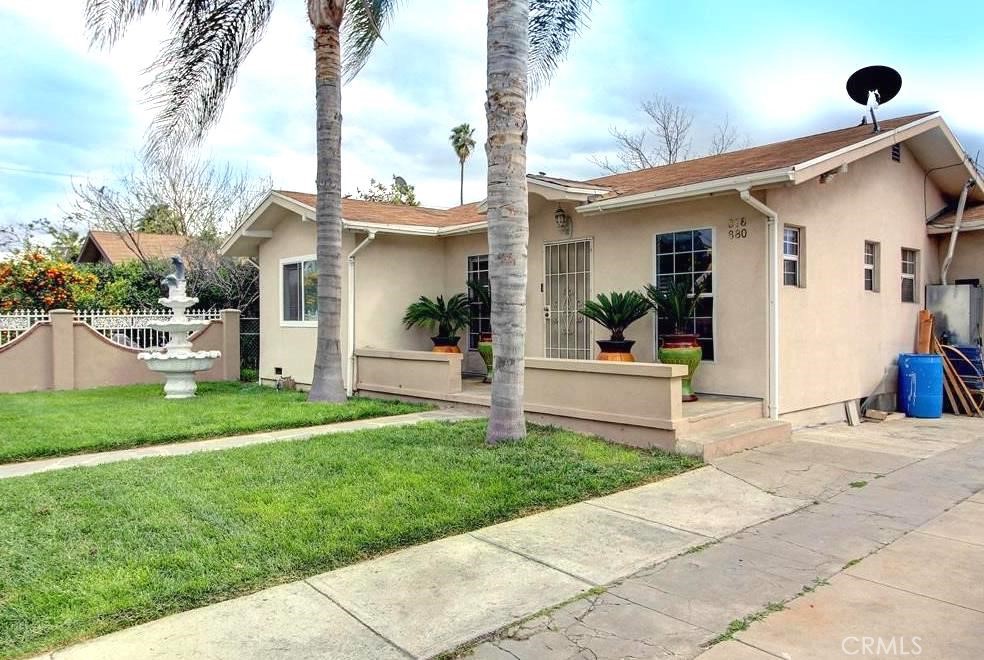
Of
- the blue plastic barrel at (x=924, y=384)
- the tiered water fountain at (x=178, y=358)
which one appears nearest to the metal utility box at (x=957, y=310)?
the blue plastic barrel at (x=924, y=384)

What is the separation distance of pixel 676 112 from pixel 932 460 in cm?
2405

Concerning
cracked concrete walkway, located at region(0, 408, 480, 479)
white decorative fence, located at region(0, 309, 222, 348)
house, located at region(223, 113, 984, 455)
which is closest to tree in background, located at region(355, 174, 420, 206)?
white decorative fence, located at region(0, 309, 222, 348)

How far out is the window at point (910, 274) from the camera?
466 inches

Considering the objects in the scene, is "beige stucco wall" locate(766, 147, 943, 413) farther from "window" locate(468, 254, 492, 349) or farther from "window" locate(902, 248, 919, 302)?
"window" locate(468, 254, 492, 349)

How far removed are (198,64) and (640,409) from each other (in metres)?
9.41

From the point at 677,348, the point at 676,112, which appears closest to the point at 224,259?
the point at 677,348

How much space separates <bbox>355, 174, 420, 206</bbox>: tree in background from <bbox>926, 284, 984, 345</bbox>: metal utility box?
28859 mm

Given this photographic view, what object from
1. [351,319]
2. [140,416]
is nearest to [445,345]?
[351,319]

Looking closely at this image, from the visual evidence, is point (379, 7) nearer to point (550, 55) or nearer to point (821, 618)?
point (550, 55)

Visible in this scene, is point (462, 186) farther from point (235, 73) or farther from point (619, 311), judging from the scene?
point (619, 311)

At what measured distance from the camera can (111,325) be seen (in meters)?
14.9

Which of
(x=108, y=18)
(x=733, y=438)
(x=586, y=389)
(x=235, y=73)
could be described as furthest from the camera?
(x=235, y=73)

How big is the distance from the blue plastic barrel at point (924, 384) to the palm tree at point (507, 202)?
7.26 meters

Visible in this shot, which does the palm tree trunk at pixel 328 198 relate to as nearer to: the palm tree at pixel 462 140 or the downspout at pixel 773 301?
the downspout at pixel 773 301
